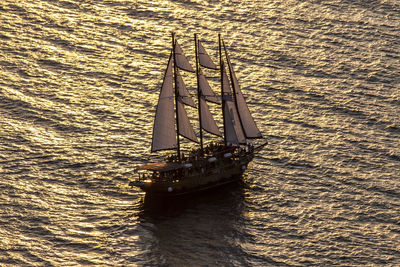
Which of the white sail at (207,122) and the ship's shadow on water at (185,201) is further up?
the white sail at (207,122)

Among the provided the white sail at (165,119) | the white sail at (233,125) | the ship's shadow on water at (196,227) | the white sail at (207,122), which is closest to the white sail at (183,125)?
the white sail at (165,119)

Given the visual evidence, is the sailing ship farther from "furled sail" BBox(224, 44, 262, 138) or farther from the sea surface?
the sea surface

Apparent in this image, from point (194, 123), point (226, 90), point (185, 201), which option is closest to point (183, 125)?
point (226, 90)

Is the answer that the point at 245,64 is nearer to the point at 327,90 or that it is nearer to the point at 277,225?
the point at 327,90

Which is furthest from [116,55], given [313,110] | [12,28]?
[313,110]

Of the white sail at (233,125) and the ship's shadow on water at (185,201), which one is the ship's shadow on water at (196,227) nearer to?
the ship's shadow on water at (185,201)

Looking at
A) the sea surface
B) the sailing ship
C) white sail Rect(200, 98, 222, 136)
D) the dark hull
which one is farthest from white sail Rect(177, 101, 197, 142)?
the sea surface
